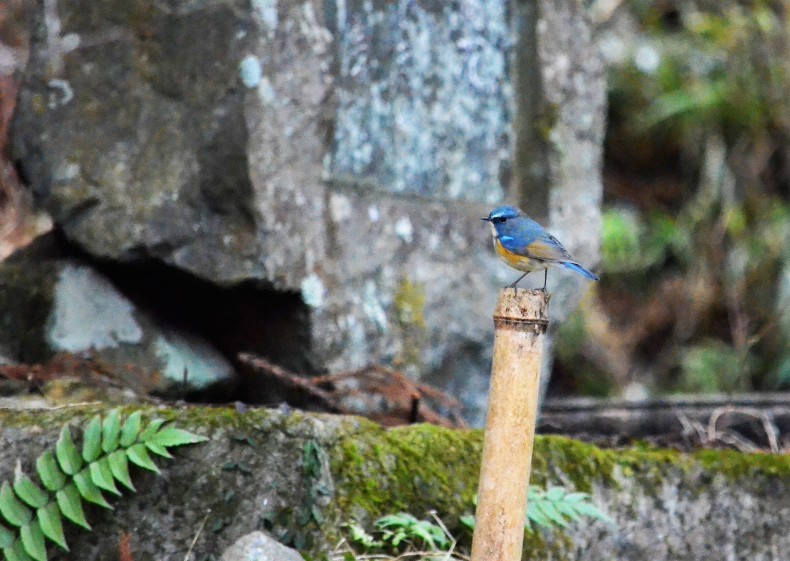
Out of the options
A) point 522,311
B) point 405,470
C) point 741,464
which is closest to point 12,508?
point 405,470

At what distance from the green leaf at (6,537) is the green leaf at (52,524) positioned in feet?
0.27

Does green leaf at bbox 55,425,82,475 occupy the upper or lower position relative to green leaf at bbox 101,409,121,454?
lower

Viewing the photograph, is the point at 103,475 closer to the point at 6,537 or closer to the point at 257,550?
the point at 6,537

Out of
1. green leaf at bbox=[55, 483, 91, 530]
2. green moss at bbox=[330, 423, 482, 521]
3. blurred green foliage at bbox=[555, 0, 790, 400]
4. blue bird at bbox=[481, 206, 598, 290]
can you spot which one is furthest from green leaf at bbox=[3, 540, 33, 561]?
blurred green foliage at bbox=[555, 0, 790, 400]

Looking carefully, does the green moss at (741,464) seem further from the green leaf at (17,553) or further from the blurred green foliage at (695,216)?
the blurred green foliage at (695,216)

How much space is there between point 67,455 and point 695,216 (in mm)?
6757

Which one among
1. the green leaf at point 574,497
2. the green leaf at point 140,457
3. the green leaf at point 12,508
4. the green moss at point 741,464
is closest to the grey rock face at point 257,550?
the green leaf at point 140,457

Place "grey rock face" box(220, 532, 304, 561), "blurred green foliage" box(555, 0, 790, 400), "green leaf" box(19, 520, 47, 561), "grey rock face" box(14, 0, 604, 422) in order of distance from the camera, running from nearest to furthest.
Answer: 1. "grey rock face" box(220, 532, 304, 561)
2. "green leaf" box(19, 520, 47, 561)
3. "grey rock face" box(14, 0, 604, 422)
4. "blurred green foliage" box(555, 0, 790, 400)

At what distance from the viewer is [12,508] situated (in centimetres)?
254

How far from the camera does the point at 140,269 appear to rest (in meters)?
3.62

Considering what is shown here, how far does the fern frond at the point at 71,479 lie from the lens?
254cm

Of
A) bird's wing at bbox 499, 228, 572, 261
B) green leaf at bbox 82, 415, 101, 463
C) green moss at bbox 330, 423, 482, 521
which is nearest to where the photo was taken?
green leaf at bbox 82, 415, 101, 463

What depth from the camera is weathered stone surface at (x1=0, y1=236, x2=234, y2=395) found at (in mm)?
3566

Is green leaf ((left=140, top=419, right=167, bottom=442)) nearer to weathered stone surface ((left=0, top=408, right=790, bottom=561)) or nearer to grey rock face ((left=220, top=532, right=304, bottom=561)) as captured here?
weathered stone surface ((left=0, top=408, right=790, bottom=561))
